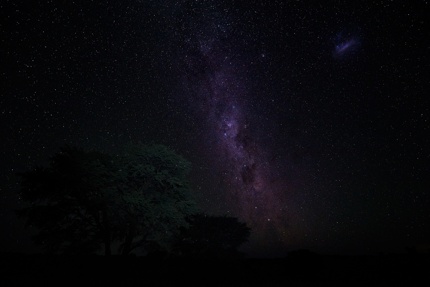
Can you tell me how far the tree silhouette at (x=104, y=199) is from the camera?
71.8 feet

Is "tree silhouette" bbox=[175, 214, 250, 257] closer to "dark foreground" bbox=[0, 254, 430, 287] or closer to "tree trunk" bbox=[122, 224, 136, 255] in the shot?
"tree trunk" bbox=[122, 224, 136, 255]

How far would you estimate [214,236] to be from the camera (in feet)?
129

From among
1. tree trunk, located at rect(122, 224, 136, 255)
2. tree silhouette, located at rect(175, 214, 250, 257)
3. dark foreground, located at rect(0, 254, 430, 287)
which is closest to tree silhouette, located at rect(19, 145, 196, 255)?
tree trunk, located at rect(122, 224, 136, 255)

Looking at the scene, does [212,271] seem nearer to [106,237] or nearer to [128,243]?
[106,237]

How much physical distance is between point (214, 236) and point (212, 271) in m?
23.2

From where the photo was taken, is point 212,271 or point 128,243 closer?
point 212,271

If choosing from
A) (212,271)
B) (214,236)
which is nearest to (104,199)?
(212,271)

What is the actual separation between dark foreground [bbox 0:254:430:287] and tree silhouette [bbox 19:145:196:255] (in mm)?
5322

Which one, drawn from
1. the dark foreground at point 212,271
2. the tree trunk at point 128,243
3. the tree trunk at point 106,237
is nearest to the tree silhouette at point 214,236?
the tree trunk at point 128,243

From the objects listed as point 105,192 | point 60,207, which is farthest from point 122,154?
point 60,207

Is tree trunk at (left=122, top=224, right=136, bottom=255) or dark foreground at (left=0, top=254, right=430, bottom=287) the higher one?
tree trunk at (left=122, top=224, right=136, bottom=255)

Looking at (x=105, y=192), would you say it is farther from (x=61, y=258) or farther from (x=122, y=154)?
(x=61, y=258)

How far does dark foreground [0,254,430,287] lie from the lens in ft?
42.8

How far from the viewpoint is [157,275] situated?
14781 mm
